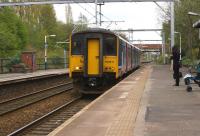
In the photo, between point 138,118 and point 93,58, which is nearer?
point 138,118

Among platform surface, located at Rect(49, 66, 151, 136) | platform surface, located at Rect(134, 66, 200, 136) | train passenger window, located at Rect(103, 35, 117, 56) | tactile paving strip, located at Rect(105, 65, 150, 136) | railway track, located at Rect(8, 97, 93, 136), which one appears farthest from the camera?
train passenger window, located at Rect(103, 35, 117, 56)

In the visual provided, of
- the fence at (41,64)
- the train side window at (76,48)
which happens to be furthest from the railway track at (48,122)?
the fence at (41,64)

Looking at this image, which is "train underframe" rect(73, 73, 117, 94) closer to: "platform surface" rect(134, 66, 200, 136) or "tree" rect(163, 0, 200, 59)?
"platform surface" rect(134, 66, 200, 136)

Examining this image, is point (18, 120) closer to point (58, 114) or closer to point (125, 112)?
point (58, 114)

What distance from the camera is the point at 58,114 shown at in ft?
59.0

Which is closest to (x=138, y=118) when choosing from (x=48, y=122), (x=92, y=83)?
(x=48, y=122)

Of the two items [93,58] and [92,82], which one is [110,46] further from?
[92,82]

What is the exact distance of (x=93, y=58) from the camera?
23750 millimetres

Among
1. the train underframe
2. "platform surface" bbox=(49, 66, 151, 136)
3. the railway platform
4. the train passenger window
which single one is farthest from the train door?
"platform surface" bbox=(49, 66, 151, 136)

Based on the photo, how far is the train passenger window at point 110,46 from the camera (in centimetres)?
2417

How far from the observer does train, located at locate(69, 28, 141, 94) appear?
23.7 meters

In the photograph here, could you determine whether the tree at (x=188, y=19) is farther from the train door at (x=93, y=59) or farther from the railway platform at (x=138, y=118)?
the railway platform at (x=138, y=118)

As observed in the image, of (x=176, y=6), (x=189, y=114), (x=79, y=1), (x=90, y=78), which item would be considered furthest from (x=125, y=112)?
(x=176, y=6)

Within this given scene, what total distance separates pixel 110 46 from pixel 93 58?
1.13 meters
